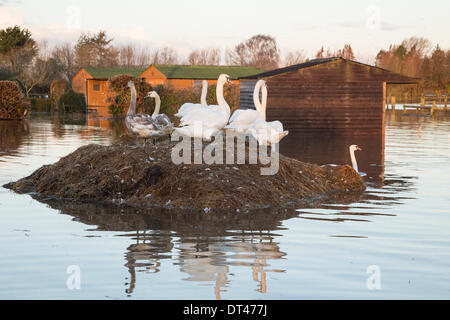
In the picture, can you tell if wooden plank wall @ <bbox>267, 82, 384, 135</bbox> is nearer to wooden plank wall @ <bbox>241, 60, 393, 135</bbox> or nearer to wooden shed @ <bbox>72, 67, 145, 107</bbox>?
wooden plank wall @ <bbox>241, 60, 393, 135</bbox>

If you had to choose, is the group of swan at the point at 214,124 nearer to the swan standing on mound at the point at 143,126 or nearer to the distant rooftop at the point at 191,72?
the swan standing on mound at the point at 143,126

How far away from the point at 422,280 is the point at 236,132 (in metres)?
9.77

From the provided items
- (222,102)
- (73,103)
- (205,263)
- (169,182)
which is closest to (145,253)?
(205,263)

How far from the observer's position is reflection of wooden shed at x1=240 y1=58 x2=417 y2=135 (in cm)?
3897

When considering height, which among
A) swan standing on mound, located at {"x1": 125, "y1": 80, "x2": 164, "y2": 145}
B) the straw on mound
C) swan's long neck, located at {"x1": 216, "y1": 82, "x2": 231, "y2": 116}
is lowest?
the straw on mound

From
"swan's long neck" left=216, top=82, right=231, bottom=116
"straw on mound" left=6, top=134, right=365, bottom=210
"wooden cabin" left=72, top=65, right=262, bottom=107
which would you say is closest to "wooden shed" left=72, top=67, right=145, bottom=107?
"wooden cabin" left=72, top=65, right=262, bottom=107

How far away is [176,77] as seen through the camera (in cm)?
7850

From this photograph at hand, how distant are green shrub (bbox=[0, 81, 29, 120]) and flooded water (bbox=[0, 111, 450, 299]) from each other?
1340 inches

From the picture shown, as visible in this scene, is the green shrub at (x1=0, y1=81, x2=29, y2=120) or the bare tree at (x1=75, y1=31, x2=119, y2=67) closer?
the green shrub at (x1=0, y1=81, x2=29, y2=120)

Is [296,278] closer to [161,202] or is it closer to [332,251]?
[332,251]

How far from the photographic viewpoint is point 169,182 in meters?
13.6

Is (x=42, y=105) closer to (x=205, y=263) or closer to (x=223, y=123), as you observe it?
(x=223, y=123)

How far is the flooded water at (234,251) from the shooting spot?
758 cm
